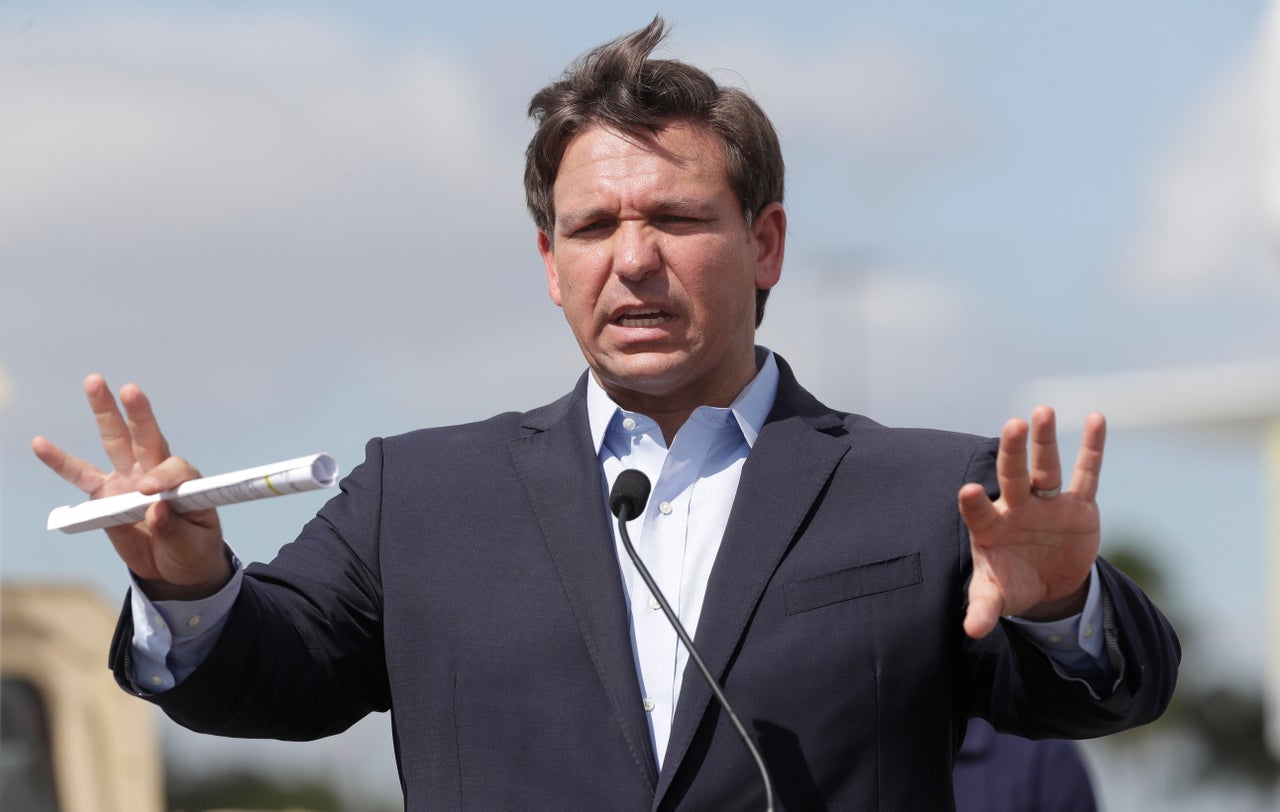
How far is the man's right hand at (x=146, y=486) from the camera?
319 cm

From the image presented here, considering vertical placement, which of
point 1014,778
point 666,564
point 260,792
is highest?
point 666,564

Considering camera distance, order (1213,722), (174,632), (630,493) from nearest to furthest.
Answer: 1. (174,632)
2. (630,493)
3. (1213,722)

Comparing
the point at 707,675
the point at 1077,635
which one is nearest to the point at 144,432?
the point at 707,675

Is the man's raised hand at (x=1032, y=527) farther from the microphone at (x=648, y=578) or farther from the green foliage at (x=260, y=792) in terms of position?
the green foliage at (x=260, y=792)

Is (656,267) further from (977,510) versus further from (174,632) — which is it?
(174,632)

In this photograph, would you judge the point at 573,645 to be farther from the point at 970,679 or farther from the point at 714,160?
the point at 714,160

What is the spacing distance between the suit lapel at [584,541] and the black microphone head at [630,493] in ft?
0.51

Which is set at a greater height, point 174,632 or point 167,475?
point 167,475

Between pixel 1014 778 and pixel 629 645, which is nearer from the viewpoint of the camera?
pixel 629 645

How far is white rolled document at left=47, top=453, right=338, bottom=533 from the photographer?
3.01 meters

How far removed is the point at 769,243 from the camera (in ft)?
14.1

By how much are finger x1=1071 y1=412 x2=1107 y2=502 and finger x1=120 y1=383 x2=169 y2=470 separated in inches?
61.3

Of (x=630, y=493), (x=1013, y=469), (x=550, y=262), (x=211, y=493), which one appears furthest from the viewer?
(x=550, y=262)

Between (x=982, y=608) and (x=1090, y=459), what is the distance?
0.32 m
